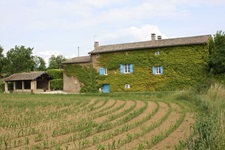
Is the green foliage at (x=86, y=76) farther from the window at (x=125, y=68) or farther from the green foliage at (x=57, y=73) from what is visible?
the green foliage at (x=57, y=73)

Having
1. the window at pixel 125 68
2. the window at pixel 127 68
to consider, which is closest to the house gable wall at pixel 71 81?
the window at pixel 125 68

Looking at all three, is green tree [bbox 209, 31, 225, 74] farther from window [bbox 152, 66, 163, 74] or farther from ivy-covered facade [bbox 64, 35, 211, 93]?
window [bbox 152, 66, 163, 74]

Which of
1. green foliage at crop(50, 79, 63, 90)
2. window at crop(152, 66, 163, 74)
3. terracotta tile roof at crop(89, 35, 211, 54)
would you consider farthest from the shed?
window at crop(152, 66, 163, 74)

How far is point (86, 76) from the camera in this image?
1238 inches

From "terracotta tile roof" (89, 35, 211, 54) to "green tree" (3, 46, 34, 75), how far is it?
66.0 feet

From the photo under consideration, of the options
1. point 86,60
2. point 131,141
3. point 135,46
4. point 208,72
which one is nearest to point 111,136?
point 131,141

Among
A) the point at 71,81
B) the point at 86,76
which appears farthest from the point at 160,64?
the point at 71,81

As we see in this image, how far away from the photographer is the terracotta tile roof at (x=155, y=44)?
2611cm

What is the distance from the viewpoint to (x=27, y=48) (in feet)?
159

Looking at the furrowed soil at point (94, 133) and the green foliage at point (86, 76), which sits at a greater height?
the green foliage at point (86, 76)

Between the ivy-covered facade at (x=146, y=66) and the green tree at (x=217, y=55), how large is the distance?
0.66m

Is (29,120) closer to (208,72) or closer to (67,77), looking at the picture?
(208,72)

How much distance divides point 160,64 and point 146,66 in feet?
5.23

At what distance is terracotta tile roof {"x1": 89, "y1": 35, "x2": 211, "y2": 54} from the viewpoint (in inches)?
1028
